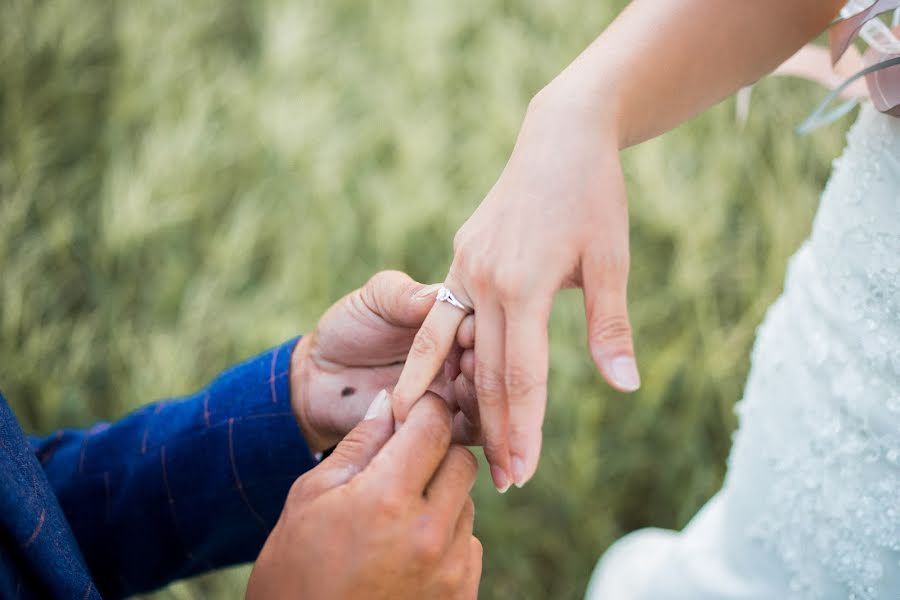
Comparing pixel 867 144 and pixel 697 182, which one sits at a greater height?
pixel 867 144

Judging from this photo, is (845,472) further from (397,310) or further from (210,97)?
(210,97)

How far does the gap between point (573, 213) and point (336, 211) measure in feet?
Result: 4.96

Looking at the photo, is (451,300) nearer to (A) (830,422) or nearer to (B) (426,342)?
(B) (426,342)

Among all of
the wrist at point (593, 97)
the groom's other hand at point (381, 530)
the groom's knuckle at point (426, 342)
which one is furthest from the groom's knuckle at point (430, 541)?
the wrist at point (593, 97)

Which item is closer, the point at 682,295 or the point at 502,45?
the point at 682,295

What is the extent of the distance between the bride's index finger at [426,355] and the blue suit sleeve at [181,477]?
225mm

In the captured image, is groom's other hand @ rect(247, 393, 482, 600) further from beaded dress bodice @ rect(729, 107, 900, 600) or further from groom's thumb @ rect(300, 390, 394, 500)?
beaded dress bodice @ rect(729, 107, 900, 600)

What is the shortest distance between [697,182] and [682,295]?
448 mm

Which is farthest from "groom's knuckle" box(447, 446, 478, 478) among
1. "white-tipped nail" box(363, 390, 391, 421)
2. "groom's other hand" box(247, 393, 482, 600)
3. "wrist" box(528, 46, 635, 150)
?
"wrist" box(528, 46, 635, 150)

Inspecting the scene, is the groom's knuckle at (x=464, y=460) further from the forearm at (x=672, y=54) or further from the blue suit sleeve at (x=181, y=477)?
the forearm at (x=672, y=54)

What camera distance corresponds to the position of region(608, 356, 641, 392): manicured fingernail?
92 centimetres

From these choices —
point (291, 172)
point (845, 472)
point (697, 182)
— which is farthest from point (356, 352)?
point (697, 182)

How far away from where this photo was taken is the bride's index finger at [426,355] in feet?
3.25

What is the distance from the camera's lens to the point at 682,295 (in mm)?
2143
